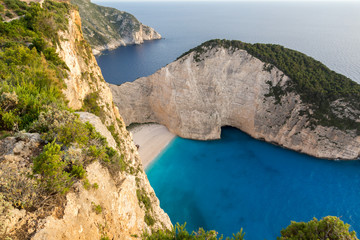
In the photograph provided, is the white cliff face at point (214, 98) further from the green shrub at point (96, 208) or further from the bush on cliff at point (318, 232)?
the green shrub at point (96, 208)

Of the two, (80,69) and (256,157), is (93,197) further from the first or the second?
(256,157)

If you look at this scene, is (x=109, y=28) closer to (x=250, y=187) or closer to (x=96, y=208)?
(x=250, y=187)

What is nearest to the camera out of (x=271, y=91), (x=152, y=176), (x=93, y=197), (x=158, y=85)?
(x=93, y=197)

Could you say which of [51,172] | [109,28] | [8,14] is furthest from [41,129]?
[109,28]

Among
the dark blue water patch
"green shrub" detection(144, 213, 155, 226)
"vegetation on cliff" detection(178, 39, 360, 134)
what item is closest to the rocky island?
"green shrub" detection(144, 213, 155, 226)

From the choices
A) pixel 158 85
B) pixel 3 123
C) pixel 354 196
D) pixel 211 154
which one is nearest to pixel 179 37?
pixel 158 85

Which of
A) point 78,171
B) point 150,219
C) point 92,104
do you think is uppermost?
point 78,171
